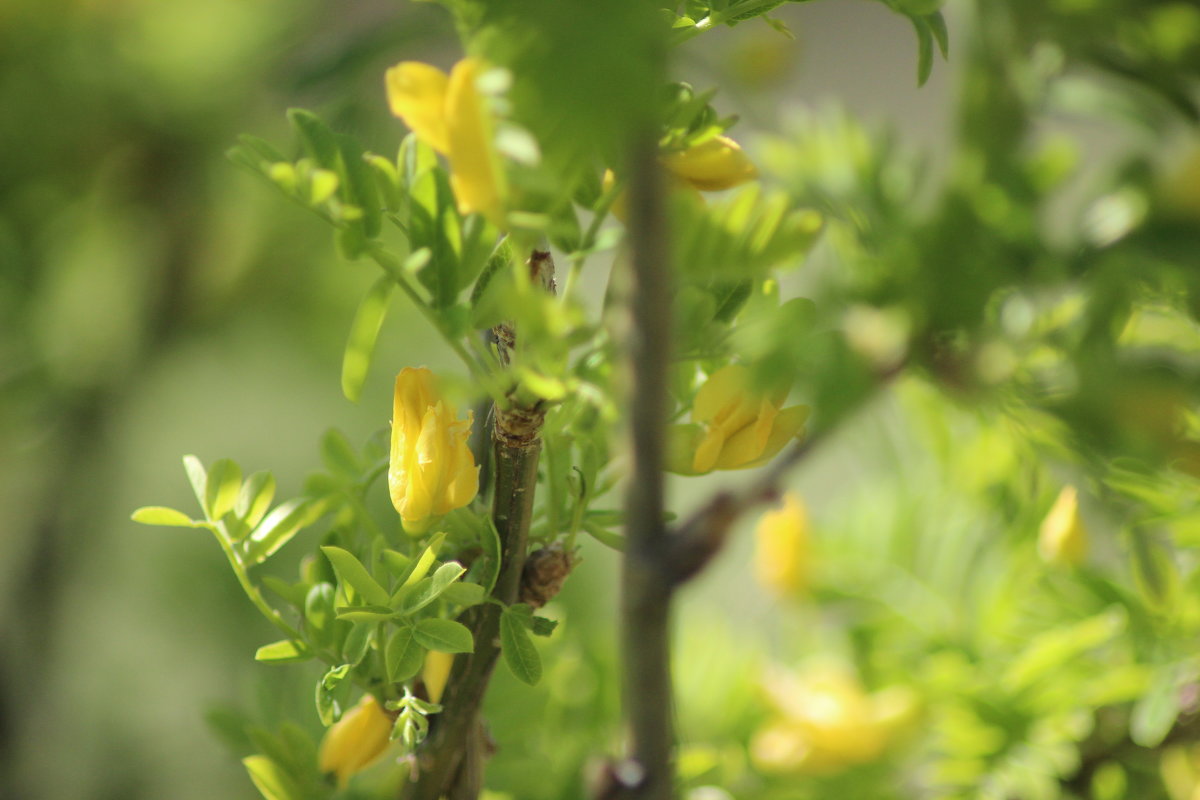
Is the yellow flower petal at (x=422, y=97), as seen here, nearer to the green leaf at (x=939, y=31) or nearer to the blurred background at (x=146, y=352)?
the green leaf at (x=939, y=31)

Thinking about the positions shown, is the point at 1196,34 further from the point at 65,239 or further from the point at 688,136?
the point at 65,239

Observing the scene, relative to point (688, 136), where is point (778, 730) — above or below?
below

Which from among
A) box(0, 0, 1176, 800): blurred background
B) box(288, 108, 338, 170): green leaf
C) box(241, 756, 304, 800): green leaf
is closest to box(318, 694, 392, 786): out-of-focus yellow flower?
box(241, 756, 304, 800): green leaf

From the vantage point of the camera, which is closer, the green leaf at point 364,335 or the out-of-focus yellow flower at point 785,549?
the green leaf at point 364,335

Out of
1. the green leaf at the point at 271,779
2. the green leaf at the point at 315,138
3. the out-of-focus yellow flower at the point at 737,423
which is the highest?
the green leaf at the point at 315,138

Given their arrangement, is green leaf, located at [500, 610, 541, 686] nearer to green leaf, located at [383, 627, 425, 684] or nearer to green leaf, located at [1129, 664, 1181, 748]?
green leaf, located at [383, 627, 425, 684]

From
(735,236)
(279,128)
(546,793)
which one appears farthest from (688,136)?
(279,128)

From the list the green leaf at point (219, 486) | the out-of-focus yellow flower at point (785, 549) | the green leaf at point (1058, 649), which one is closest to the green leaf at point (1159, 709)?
the green leaf at point (1058, 649)
